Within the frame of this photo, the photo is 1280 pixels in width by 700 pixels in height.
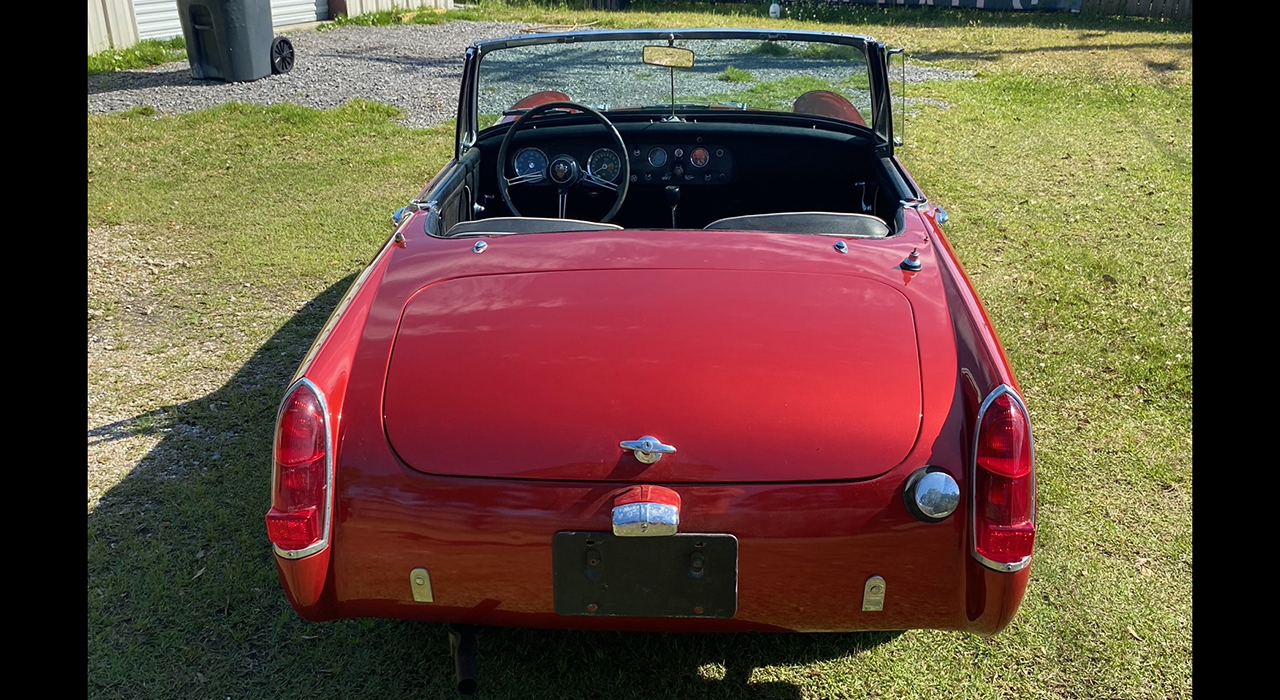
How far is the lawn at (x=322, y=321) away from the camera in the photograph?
2.54m

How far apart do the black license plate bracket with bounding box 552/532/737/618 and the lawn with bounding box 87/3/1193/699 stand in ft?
1.92

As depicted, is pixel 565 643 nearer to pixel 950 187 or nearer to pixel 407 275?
pixel 407 275

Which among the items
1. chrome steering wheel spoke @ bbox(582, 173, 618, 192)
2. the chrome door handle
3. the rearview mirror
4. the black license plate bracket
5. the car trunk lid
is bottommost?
the black license plate bracket

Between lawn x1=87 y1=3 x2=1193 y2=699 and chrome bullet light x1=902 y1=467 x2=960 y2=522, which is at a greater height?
chrome bullet light x1=902 y1=467 x2=960 y2=522

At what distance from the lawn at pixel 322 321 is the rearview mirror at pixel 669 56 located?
2.03 metres

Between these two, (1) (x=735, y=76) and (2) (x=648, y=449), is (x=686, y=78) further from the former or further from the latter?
(2) (x=648, y=449)

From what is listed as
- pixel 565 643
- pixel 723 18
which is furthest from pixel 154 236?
pixel 723 18

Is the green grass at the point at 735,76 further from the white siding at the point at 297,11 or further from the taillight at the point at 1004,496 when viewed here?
the white siding at the point at 297,11

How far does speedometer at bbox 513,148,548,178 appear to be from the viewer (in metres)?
3.70

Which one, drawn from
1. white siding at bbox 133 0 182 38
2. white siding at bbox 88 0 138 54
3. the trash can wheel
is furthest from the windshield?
white siding at bbox 133 0 182 38

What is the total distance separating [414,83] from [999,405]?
32.3 feet

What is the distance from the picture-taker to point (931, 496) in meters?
1.93

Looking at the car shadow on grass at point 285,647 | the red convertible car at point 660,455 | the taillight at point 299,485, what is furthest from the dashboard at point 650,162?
A: the taillight at point 299,485

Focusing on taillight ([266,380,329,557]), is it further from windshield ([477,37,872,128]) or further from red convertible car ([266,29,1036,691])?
windshield ([477,37,872,128])
